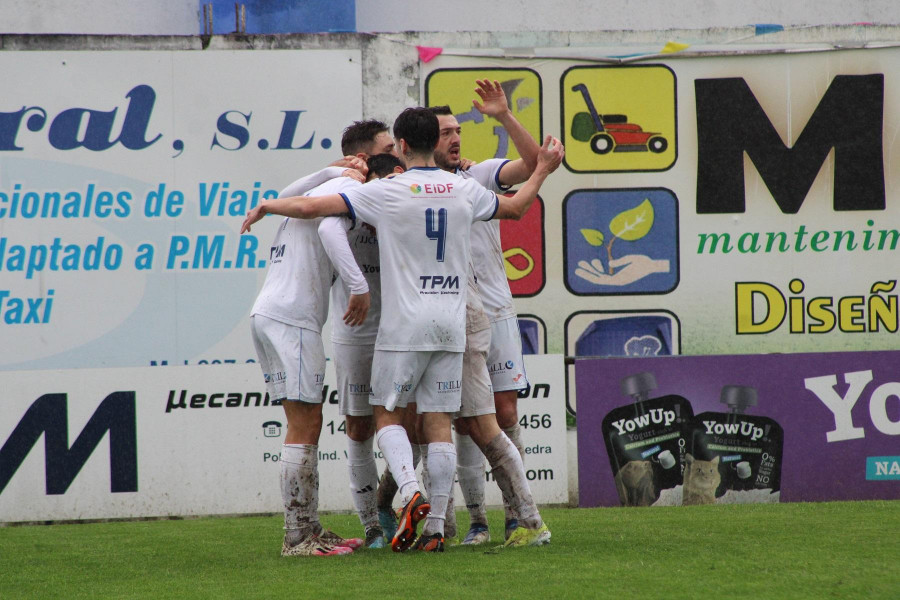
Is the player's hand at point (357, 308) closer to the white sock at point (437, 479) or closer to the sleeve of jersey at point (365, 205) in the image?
the sleeve of jersey at point (365, 205)

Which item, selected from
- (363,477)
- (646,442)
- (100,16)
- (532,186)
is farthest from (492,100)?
(100,16)

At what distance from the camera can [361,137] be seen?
17.9ft

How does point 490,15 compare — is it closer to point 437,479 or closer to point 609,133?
point 609,133

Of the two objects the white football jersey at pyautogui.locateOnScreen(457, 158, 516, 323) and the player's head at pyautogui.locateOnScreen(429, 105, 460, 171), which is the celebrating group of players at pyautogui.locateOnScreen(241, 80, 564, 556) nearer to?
the player's head at pyautogui.locateOnScreen(429, 105, 460, 171)

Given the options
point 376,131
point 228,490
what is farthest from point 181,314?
point 376,131

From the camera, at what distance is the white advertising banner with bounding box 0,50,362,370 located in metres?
9.00

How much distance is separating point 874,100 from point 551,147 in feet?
Result: 18.0

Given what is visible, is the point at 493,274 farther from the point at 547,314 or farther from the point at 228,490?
the point at 547,314

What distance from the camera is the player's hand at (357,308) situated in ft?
15.8

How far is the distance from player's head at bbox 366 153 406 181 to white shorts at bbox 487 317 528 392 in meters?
0.90

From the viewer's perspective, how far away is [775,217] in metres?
9.43

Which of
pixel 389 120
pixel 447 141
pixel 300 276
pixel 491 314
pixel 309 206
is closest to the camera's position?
pixel 309 206

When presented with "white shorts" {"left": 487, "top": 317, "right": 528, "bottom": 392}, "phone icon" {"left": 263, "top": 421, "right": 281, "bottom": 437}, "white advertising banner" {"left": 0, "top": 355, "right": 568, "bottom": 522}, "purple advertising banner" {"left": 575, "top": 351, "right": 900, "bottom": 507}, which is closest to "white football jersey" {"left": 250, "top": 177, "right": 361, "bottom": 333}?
"white shorts" {"left": 487, "top": 317, "right": 528, "bottom": 392}

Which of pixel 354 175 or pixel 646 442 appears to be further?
pixel 646 442
